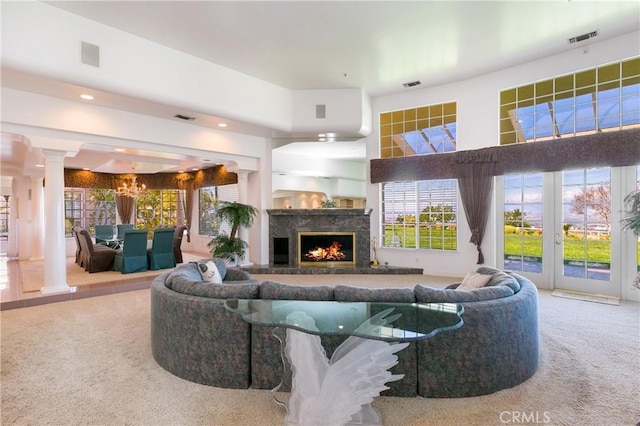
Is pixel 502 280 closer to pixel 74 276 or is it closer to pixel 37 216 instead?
pixel 74 276

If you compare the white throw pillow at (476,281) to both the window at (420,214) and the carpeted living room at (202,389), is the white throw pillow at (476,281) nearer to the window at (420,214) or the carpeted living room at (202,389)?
the carpeted living room at (202,389)

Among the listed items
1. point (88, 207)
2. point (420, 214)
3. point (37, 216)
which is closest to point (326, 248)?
point (420, 214)

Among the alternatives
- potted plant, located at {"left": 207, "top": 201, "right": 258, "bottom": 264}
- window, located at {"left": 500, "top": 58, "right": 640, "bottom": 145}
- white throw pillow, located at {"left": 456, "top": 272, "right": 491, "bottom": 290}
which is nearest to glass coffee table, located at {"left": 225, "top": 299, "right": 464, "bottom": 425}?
white throw pillow, located at {"left": 456, "top": 272, "right": 491, "bottom": 290}

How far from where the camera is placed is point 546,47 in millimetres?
5594

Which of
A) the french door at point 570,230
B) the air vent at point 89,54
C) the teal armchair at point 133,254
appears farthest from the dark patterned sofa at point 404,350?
the teal armchair at point 133,254

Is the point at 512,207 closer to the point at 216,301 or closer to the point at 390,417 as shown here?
the point at 390,417

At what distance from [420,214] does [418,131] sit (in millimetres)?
1915

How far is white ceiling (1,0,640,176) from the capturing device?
4.33 metres

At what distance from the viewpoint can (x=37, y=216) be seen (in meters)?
9.30

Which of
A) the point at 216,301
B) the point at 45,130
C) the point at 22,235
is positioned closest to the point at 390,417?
the point at 216,301

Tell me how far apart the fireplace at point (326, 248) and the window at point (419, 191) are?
0.89m

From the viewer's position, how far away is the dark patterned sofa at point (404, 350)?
2590 mm

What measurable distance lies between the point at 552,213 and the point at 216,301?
6132 mm

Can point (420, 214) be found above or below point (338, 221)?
above
